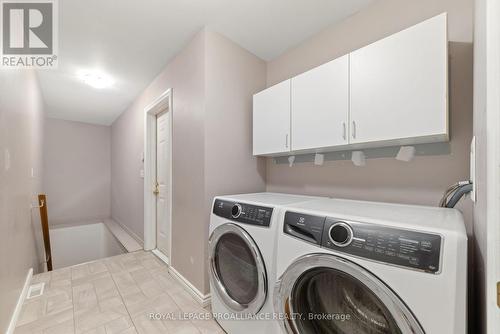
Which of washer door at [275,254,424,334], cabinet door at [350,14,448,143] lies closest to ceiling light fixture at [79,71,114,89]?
cabinet door at [350,14,448,143]

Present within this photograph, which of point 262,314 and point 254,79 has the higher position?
point 254,79

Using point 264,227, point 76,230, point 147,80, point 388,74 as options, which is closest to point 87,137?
point 76,230

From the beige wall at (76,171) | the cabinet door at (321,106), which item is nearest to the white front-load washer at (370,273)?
the cabinet door at (321,106)

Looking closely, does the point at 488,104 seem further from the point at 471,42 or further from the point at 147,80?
the point at 147,80

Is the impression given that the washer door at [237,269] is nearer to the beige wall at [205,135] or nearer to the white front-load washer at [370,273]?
the white front-load washer at [370,273]

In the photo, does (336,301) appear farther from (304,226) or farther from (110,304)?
(110,304)

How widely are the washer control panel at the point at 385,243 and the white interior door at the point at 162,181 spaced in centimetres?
244

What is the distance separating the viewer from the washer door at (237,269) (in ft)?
3.85

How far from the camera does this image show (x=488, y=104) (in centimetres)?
45

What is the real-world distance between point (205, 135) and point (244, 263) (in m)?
1.05

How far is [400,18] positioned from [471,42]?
17.5 inches

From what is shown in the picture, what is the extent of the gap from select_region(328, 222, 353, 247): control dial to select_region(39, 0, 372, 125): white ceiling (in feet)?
5.16

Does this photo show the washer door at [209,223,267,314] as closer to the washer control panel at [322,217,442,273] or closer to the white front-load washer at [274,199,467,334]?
the white front-load washer at [274,199,467,334]

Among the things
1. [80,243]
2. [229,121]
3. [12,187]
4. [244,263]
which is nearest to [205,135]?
[229,121]
